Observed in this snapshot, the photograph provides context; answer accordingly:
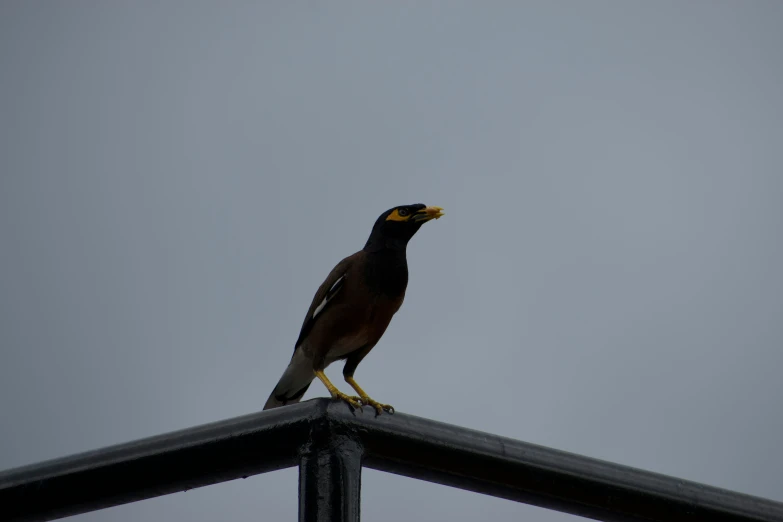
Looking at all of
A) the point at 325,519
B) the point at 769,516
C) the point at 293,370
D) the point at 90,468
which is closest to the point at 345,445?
the point at 325,519

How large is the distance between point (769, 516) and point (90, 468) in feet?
3.78

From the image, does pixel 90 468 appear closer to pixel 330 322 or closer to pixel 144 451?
pixel 144 451

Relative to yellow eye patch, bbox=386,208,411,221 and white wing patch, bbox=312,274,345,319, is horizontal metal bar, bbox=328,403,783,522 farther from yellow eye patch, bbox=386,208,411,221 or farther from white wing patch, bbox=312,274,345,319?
yellow eye patch, bbox=386,208,411,221

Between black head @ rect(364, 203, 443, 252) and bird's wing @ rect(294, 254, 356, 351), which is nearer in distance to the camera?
bird's wing @ rect(294, 254, 356, 351)

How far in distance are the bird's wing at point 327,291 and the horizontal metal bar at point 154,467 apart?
3311 mm

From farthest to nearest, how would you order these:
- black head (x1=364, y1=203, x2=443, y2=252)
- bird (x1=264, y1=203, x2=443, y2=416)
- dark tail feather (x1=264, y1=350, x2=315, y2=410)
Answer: dark tail feather (x1=264, y1=350, x2=315, y2=410) → black head (x1=364, y1=203, x2=443, y2=252) → bird (x1=264, y1=203, x2=443, y2=416)

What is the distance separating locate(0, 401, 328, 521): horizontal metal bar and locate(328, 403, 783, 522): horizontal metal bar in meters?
0.11

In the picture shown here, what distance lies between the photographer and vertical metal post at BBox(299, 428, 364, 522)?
1.30 m

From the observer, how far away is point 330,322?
4652 millimetres

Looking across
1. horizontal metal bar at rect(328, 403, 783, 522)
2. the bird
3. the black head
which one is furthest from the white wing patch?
horizontal metal bar at rect(328, 403, 783, 522)

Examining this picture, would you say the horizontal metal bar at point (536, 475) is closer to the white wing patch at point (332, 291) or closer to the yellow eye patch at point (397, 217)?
the white wing patch at point (332, 291)

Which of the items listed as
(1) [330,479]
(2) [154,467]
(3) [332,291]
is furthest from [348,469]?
(3) [332,291]

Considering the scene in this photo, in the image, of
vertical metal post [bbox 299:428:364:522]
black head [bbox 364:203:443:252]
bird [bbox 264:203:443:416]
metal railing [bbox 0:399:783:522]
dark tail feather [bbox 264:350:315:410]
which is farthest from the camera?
dark tail feather [bbox 264:350:315:410]

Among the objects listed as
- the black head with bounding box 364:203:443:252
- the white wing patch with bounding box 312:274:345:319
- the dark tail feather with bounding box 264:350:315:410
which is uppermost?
the black head with bounding box 364:203:443:252
